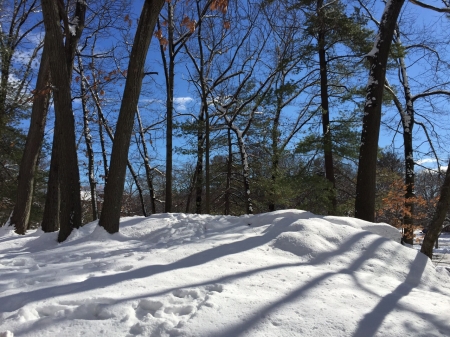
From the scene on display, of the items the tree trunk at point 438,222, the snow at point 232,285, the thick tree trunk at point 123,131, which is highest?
the thick tree trunk at point 123,131

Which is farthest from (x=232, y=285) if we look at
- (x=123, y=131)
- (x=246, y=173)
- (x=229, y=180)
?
(x=229, y=180)

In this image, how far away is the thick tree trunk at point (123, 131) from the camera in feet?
16.6

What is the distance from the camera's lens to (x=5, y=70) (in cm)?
1053

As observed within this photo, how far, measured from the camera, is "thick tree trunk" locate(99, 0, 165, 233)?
5.07 m

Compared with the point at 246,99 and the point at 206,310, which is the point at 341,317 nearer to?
the point at 206,310

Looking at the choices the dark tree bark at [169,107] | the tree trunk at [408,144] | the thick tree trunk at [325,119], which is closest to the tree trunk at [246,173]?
the dark tree bark at [169,107]

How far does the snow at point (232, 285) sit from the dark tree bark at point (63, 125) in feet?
1.61

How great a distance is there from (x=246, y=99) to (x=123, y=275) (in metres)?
11.6

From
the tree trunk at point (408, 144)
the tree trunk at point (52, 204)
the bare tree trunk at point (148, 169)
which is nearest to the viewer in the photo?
the tree trunk at point (52, 204)

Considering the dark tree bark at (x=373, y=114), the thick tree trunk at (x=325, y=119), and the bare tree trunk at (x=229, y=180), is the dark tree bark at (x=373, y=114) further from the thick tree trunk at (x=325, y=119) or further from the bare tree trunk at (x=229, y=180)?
the bare tree trunk at (x=229, y=180)

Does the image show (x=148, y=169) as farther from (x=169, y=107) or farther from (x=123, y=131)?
(x=123, y=131)

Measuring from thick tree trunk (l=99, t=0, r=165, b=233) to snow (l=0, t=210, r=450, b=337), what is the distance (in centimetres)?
32

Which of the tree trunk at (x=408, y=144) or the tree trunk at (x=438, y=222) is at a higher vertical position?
the tree trunk at (x=408, y=144)

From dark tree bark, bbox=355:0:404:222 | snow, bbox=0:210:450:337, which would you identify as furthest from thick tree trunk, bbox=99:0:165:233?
dark tree bark, bbox=355:0:404:222
